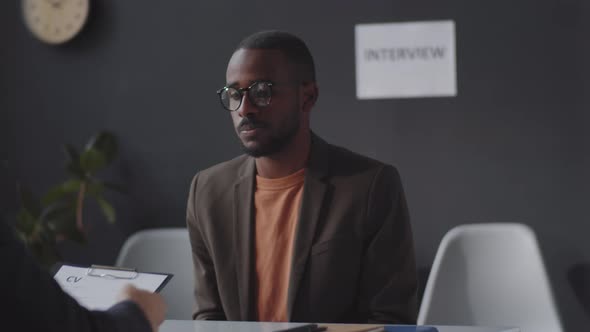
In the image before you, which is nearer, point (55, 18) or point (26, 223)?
point (26, 223)

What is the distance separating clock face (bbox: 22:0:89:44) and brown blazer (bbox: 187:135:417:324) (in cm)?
235

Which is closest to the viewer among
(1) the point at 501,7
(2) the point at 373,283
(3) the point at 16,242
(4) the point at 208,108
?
(3) the point at 16,242

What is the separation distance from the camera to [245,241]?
2293 millimetres

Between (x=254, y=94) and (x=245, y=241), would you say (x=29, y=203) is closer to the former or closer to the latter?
(x=245, y=241)

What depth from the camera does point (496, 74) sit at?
3924 millimetres

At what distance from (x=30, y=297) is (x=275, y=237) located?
1216 mm

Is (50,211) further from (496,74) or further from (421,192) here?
(496,74)

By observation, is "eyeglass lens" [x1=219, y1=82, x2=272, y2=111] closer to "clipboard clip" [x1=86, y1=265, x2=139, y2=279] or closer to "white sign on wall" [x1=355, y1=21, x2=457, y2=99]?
"clipboard clip" [x1=86, y1=265, x2=139, y2=279]

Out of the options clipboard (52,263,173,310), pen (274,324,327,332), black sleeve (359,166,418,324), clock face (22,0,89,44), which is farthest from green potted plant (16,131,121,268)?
pen (274,324,327,332)

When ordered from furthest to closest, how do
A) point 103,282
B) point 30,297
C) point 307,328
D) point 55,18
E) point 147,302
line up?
1. point 55,18
2. point 103,282
3. point 307,328
4. point 147,302
5. point 30,297

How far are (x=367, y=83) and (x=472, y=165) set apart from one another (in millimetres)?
698

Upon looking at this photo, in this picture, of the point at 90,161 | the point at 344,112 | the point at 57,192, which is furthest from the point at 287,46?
the point at 57,192

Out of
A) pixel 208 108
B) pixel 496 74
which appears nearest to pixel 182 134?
pixel 208 108

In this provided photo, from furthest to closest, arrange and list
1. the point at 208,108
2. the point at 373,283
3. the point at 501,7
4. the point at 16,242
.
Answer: the point at 208,108
the point at 501,7
the point at 373,283
the point at 16,242
